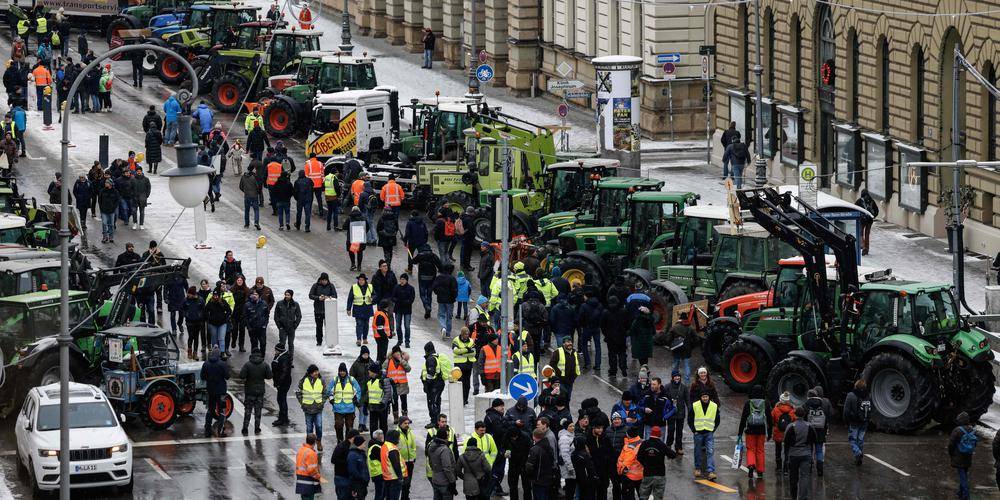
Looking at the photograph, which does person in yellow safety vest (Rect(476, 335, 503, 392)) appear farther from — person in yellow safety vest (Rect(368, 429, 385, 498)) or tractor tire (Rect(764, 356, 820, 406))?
person in yellow safety vest (Rect(368, 429, 385, 498))

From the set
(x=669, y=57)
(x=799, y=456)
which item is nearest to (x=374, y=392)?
(x=799, y=456)

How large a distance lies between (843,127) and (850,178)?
1.28 m

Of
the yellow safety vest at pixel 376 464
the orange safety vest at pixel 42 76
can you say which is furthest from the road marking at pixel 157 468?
the orange safety vest at pixel 42 76

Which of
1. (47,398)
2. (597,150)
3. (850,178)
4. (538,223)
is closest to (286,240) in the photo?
(538,223)

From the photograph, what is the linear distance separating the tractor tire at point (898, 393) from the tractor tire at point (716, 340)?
3673mm

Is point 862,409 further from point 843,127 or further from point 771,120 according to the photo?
point 771,120

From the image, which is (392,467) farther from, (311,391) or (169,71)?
(169,71)

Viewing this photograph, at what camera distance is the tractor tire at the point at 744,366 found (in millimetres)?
32719

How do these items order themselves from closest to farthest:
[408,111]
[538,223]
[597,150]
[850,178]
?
1. [538,223]
2. [850,178]
3. [597,150]
4. [408,111]

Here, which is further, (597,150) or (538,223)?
(597,150)

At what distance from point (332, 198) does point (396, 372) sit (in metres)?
14.8

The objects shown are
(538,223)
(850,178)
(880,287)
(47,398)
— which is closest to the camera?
(47,398)

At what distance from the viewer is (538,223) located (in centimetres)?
4350

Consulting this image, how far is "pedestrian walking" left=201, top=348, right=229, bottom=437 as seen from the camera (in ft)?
102
